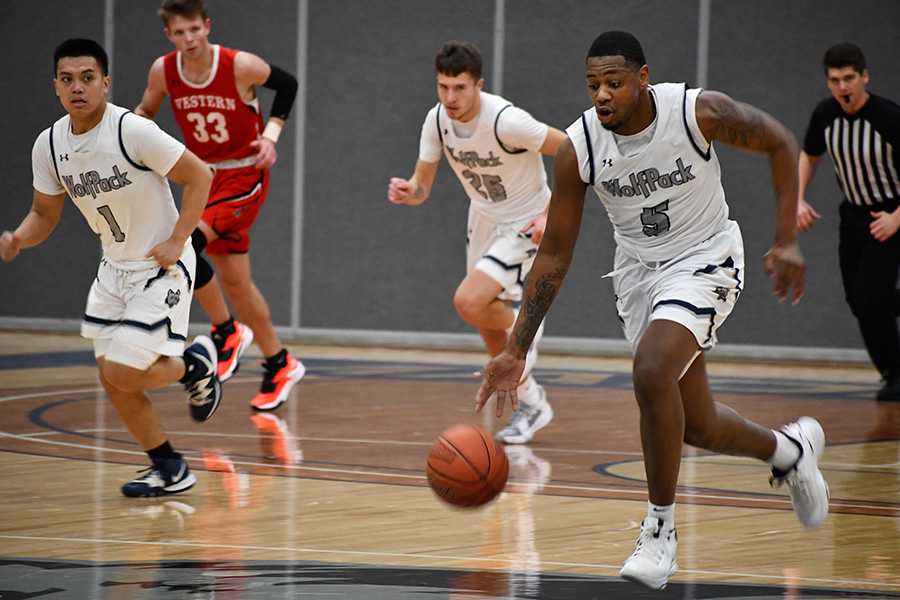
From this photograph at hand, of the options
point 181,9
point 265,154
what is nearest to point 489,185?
point 265,154

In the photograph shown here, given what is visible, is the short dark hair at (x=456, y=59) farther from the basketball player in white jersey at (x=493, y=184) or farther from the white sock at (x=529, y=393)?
the white sock at (x=529, y=393)

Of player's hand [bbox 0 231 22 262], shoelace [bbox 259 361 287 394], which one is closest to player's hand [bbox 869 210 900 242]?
shoelace [bbox 259 361 287 394]

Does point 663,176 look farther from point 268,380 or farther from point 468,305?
point 268,380

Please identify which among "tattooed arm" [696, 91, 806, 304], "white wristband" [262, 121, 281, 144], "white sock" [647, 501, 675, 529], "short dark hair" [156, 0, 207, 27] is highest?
"short dark hair" [156, 0, 207, 27]

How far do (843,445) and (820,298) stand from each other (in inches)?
175

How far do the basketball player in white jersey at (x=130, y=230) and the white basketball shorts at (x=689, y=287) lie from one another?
1807 millimetres

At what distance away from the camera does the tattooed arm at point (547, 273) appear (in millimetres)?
3723

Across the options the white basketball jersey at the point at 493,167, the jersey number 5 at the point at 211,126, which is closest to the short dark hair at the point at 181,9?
the jersey number 5 at the point at 211,126

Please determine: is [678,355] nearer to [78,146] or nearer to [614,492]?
[614,492]

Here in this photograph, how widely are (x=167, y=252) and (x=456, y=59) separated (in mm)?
1892

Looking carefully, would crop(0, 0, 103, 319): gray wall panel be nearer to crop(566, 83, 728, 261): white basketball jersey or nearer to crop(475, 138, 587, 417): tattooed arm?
crop(475, 138, 587, 417): tattooed arm

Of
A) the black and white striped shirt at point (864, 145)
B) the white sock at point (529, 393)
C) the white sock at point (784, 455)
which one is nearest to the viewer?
the white sock at point (784, 455)

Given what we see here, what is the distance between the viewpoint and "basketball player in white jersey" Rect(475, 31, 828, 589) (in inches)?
139

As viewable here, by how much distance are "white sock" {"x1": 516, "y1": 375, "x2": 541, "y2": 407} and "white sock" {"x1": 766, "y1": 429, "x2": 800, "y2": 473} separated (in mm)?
2111
